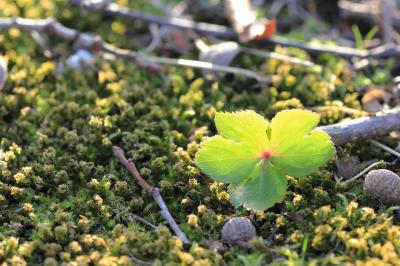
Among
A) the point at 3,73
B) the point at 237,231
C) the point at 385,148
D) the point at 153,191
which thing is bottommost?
the point at 237,231

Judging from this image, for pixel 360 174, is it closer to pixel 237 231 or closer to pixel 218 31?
pixel 237 231

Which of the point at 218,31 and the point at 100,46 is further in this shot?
the point at 218,31


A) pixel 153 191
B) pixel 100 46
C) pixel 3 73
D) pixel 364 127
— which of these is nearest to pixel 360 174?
pixel 364 127

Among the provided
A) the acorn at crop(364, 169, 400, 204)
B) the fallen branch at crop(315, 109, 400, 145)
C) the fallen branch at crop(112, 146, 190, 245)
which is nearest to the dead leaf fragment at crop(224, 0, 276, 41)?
the fallen branch at crop(315, 109, 400, 145)

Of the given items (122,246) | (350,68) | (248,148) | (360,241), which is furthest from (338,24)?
(122,246)

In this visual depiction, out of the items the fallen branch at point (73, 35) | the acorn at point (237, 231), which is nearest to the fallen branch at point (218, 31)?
the fallen branch at point (73, 35)

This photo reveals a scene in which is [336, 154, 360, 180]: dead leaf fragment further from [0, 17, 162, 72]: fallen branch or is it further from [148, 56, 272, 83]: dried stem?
[0, 17, 162, 72]: fallen branch

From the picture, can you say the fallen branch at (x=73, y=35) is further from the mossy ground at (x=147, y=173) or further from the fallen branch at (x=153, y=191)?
the fallen branch at (x=153, y=191)
